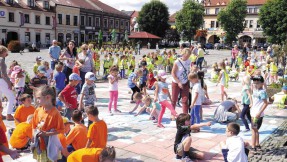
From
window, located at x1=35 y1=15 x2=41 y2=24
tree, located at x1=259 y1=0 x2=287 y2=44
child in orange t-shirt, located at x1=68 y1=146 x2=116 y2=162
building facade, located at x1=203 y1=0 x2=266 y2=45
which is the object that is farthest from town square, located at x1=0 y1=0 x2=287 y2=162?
building facade, located at x1=203 y1=0 x2=266 y2=45

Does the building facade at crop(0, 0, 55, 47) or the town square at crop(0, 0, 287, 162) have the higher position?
the building facade at crop(0, 0, 55, 47)

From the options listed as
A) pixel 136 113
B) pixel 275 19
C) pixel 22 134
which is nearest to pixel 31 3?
pixel 275 19

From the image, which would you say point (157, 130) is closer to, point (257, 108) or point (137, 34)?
point (257, 108)

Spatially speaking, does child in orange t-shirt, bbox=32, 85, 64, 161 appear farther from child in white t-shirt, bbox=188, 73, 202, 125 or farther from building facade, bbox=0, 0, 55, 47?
building facade, bbox=0, 0, 55, 47

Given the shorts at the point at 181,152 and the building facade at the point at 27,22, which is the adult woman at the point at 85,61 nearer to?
the shorts at the point at 181,152

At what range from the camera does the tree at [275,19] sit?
41.7 m

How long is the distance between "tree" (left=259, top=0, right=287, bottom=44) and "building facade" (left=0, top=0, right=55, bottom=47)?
3304 centimetres

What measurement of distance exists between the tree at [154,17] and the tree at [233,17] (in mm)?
11177

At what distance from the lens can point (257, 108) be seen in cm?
598

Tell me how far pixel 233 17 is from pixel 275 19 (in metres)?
11.0

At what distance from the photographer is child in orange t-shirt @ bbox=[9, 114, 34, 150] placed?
514 centimetres

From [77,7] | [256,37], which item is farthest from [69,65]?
[256,37]

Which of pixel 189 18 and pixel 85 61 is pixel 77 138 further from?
pixel 189 18

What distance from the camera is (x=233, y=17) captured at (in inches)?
2085
